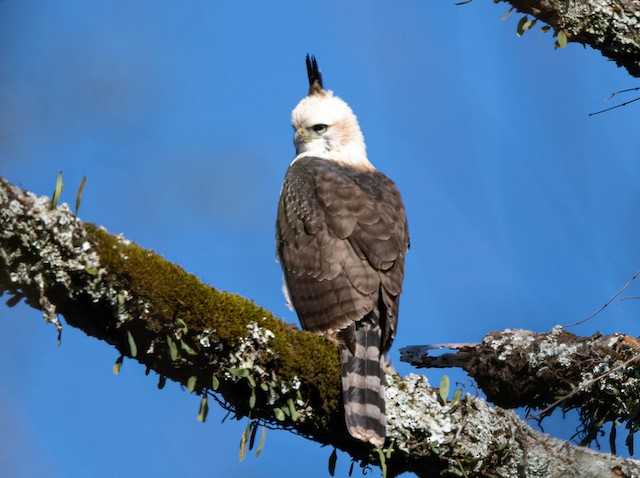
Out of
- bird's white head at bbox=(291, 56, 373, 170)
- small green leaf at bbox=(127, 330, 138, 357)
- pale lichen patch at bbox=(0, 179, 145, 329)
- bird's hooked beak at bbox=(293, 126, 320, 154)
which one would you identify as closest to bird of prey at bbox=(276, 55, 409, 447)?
bird's white head at bbox=(291, 56, 373, 170)

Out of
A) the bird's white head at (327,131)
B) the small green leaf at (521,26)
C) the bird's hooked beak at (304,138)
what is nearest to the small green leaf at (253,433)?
the small green leaf at (521,26)

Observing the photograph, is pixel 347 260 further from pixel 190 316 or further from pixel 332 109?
pixel 332 109

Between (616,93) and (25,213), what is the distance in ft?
11.0

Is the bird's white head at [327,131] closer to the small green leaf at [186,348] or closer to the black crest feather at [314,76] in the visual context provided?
the black crest feather at [314,76]

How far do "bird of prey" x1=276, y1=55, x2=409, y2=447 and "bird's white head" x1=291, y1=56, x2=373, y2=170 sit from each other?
0.46m

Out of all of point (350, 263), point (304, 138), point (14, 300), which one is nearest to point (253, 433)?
point (14, 300)

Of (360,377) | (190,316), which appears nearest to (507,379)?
(360,377)

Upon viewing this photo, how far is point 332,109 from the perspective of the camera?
26.3 feet

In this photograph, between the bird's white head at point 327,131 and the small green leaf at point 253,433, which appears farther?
→ the bird's white head at point 327,131

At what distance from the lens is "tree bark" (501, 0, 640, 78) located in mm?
4898

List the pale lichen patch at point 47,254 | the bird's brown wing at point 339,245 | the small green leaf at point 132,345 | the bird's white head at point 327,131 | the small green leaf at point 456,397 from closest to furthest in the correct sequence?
the pale lichen patch at point 47,254, the small green leaf at point 132,345, the small green leaf at point 456,397, the bird's brown wing at point 339,245, the bird's white head at point 327,131

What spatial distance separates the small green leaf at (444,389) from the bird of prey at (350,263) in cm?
30

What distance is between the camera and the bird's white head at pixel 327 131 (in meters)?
7.79

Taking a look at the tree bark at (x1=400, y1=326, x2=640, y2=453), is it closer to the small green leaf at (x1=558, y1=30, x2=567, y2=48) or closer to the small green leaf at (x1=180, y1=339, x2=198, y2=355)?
the small green leaf at (x1=558, y1=30, x2=567, y2=48)
